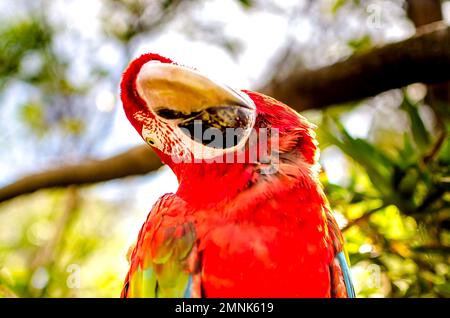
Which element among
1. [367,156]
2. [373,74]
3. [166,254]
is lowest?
[166,254]

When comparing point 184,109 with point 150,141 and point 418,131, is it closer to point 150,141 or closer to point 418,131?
point 150,141

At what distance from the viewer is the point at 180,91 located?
611 mm

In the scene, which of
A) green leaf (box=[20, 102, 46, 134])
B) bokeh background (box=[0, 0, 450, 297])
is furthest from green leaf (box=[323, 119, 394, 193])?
green leaf (box=[20, 102, 46, 134])

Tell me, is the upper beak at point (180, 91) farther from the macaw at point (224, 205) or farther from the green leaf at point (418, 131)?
the green leaf at point (418, 131)

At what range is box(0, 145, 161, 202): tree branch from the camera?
1536 millimetres

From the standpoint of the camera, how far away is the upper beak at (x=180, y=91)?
608mm

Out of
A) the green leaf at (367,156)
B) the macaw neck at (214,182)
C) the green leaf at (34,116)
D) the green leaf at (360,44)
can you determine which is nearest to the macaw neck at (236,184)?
the macaw neck at (214,182)

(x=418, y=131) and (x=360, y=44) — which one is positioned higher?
(x=360, y=44)

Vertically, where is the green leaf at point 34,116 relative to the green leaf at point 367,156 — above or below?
above

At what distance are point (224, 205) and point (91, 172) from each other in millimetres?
1047

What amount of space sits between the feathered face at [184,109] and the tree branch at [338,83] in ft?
2.36

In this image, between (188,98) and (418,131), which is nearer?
(188,98)

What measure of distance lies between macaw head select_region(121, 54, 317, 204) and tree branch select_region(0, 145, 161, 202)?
0.82 metres

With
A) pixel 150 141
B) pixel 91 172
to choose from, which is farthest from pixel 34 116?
pixel 150 141
